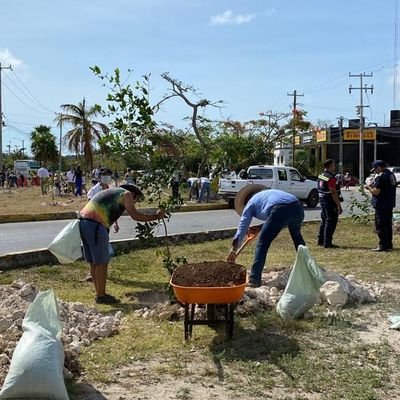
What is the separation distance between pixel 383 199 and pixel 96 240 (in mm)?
5644

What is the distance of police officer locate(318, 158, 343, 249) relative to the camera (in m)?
11.2

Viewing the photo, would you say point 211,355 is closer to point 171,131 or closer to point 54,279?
point 171,131

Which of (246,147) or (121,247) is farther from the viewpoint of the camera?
(246,147)

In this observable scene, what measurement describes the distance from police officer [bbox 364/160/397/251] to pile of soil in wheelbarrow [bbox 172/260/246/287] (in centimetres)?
578

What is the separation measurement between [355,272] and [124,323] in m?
4.01

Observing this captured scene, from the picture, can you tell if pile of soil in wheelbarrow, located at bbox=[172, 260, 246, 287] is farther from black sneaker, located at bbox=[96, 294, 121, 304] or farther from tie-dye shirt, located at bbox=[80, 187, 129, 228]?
tie-dye shirt, located at bbox=[80, 187, 129, 228]

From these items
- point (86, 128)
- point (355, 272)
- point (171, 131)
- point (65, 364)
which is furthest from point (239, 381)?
point (86, 128)

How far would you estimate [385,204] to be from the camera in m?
10.7

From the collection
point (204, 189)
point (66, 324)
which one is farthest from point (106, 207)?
point (204, 189)

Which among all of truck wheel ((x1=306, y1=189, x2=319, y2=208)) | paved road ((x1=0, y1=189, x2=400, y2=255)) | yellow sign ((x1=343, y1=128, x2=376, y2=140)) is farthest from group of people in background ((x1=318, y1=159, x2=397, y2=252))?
yellow sign ((x1=343, y1=128, x2=376, y2=140))

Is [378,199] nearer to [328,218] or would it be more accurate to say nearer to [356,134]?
[328,218]

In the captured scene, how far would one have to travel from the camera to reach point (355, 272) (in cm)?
870

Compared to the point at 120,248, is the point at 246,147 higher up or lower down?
higher up

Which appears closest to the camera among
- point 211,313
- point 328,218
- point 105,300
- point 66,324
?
point 211,313
